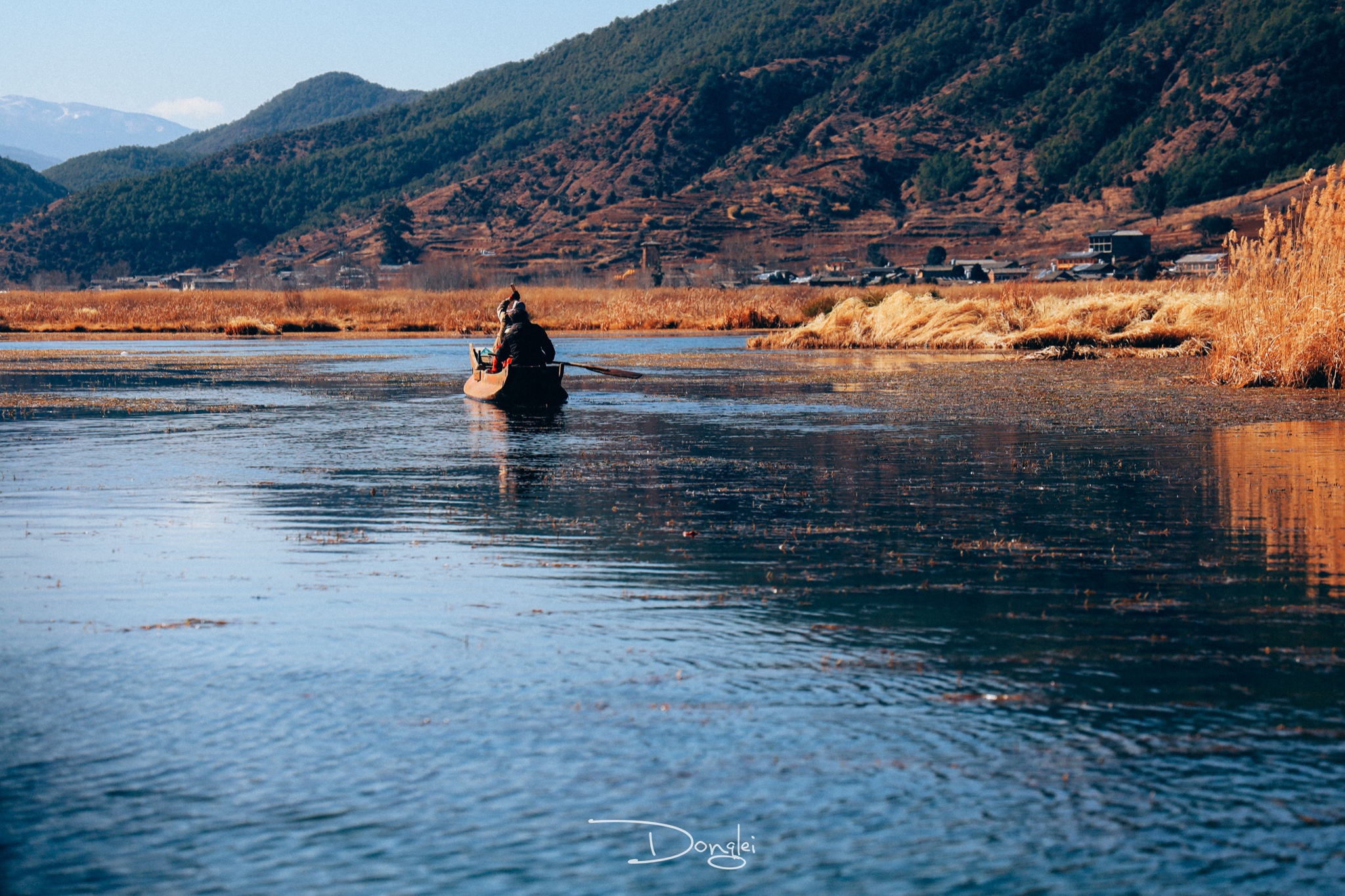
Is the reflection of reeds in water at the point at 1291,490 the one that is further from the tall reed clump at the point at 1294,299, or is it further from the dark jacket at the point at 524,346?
the dark jacket at the point at 524,346

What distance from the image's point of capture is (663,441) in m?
21.9

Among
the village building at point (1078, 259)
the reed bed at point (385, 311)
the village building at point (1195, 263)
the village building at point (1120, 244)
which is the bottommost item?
the reed bed at point (385, 311)

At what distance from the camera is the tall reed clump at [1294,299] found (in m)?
27.5

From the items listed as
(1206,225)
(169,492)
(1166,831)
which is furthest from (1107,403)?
(1206,225)

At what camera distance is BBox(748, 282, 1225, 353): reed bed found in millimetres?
47312

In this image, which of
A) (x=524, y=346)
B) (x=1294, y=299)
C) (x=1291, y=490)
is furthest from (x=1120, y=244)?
(x=1291, y=490)

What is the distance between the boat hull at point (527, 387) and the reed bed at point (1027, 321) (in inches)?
969

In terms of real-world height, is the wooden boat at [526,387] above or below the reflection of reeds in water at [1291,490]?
above

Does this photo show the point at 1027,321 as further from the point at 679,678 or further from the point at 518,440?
the point at 679,678

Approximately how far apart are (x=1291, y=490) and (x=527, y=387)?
17.6 meters

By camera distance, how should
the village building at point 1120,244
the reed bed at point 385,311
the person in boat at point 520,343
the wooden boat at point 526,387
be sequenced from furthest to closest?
the village building at point 1120,244 < the reed bed at point 385,311 < the person in boat at point 520,343 < the wooden boat at point 526,387

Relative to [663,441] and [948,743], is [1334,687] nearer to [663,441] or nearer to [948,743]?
[948,743]

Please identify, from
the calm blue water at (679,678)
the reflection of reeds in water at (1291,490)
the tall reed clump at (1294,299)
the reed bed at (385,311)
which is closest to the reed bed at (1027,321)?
the tall reed clump at (1294,299)

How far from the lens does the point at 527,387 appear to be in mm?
29594
